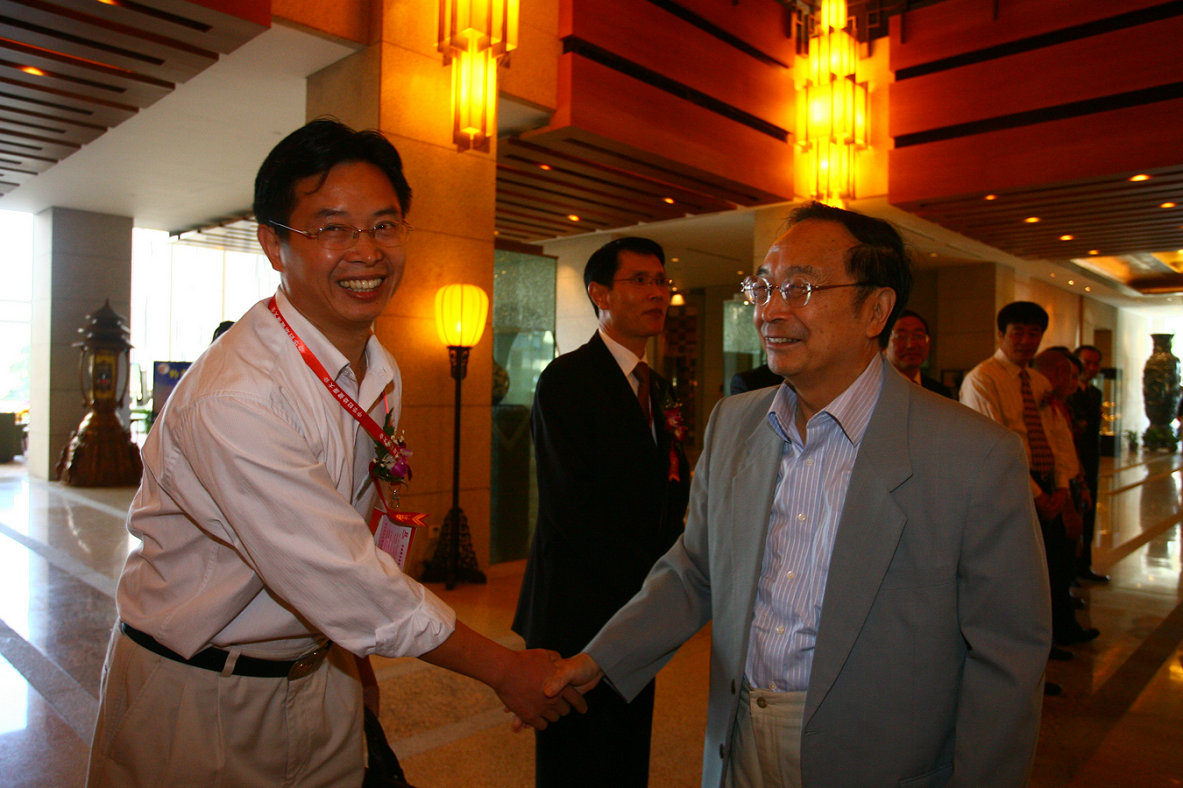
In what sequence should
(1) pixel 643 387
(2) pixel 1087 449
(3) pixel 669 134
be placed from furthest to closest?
1. (3) pixel 669 134
2. (2) pixel 1087 449
3. (1) pixel 643 387

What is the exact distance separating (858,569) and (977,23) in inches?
318

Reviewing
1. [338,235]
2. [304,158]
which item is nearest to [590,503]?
[338,235]

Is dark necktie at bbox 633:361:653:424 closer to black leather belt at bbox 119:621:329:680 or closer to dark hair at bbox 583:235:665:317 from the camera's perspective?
dark hair at bbox 583:235:665:317

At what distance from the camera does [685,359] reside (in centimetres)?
1811

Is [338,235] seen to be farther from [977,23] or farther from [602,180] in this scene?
[977,23]

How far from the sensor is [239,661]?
1.32m

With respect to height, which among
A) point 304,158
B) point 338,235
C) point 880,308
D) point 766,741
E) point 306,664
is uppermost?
point 304,158

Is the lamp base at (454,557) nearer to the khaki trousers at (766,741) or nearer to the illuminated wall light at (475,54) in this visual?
the illuminated wall light at (475,54)

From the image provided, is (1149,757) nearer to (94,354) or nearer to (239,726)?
(239,726)

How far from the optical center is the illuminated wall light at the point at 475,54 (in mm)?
4957

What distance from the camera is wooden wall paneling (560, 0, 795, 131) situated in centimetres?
617

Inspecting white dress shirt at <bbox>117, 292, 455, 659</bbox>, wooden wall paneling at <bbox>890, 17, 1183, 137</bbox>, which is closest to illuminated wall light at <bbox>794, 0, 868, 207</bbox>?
wooden wall paneling at <bbox>890, 17, 1183, 137</bbox>

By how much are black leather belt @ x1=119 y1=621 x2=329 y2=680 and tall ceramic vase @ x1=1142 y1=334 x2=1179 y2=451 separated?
2334 cm

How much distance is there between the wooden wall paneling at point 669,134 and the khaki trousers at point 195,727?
5466 mm
